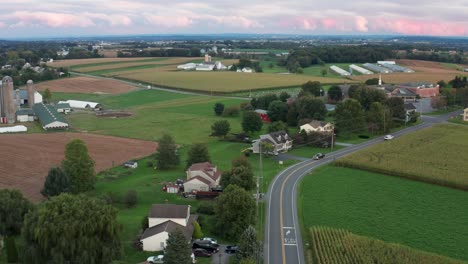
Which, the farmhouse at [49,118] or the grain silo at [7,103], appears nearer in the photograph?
the farmhouse at [49,118]

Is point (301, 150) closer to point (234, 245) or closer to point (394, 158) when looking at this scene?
point (394, 158)

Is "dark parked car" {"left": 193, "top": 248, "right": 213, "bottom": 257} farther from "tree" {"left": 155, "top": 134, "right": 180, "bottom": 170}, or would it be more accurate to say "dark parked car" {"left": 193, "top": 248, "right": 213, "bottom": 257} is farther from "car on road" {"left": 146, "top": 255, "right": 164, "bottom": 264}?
"tree" {"left": 155, "top": 134, "right": 180, "bottom": 170}

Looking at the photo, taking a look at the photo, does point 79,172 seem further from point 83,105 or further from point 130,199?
point 83,105

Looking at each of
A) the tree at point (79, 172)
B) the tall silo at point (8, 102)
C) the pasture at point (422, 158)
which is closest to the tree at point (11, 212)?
the tree at point (79, 172)

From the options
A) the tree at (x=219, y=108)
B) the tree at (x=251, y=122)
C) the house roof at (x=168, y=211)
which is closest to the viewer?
the house roof at (x=168, y=211)

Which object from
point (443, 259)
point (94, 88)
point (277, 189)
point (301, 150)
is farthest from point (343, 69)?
point (443, 259)

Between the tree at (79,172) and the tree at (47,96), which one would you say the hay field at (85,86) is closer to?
the tree at (47,96)

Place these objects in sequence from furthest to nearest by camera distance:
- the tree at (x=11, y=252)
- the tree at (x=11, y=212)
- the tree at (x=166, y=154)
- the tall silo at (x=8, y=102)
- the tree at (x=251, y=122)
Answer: the tall silo at (x=8, y=102)
the tree at (x=251, y=122)
the tree at (x=166, y=154)
the tree at (x=11, y=212)
the tree at (x=11, y=252)
